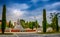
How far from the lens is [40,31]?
138 inches

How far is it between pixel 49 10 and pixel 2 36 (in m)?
1.22

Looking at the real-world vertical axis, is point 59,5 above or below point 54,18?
above

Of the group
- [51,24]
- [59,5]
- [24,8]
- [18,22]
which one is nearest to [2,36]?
[18,22]

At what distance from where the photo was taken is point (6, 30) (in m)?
3.39

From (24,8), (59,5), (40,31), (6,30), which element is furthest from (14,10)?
(59,5)

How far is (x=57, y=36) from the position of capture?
139 inches

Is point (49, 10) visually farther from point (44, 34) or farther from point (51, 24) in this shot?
point (44, 34)

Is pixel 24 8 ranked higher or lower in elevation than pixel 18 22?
higher

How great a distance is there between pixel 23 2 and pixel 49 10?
63 centimetres

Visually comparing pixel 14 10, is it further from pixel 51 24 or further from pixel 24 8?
pixel 51 24

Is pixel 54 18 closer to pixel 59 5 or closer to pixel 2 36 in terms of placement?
pixel 59 5

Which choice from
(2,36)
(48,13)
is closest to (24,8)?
(48,13)

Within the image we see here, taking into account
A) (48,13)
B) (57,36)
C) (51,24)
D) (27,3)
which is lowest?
(57,36)

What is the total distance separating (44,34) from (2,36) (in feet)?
3.12
